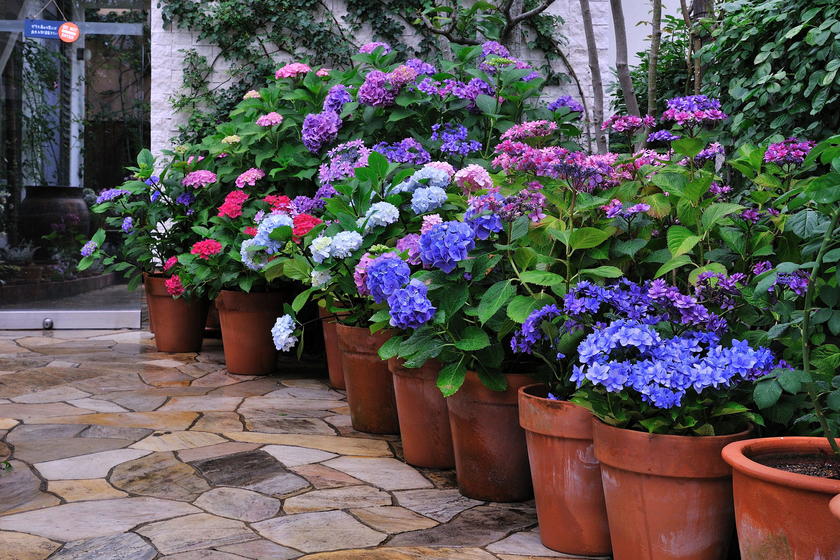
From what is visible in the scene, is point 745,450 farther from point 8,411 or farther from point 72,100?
point 72,100

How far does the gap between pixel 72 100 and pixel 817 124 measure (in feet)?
16.7

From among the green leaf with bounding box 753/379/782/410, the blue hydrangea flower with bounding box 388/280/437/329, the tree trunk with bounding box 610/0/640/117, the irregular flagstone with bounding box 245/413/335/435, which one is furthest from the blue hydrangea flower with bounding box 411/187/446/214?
the green leaf with bounding box 753/379/782/410

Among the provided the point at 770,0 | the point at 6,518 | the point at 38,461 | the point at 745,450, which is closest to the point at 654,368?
the point at 745,450

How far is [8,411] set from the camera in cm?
383

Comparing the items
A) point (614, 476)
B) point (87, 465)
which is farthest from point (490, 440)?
point (87, 465)

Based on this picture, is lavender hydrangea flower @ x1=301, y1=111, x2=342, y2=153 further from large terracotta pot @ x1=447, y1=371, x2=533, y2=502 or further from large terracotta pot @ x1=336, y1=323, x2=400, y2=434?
large terracotta pot @ x1=447, y1=371, x2=533, y2=502

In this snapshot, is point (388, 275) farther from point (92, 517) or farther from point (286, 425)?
point (286, 425)

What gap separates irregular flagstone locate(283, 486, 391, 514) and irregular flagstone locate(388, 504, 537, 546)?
272 millimetres

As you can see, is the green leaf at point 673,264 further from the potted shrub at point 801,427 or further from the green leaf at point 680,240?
the potted shrub at point 801,427

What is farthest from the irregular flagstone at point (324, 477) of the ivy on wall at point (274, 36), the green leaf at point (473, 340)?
the ivy on wall at point (274, 36)

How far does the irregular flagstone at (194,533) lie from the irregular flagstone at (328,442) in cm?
79

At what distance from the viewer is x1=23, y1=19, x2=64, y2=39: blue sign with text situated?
6.29m

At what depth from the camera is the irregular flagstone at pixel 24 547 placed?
7.32ft

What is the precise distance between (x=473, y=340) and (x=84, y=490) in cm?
135
